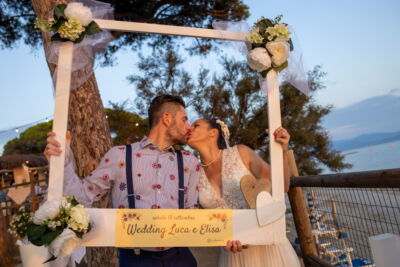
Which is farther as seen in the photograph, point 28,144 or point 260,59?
point 28,144

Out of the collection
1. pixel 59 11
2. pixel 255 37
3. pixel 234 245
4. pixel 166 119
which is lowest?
pixel 234 245

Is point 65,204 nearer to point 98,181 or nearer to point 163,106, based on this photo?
point 98,181

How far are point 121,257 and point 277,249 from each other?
1066 millimetres

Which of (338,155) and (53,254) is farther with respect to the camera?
(338,155)

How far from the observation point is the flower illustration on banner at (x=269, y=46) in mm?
2018

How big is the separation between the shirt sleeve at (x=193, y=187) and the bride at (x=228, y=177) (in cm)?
18

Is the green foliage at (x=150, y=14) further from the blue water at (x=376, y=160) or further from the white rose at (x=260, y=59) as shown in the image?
the blue water at (x=376, y=160)

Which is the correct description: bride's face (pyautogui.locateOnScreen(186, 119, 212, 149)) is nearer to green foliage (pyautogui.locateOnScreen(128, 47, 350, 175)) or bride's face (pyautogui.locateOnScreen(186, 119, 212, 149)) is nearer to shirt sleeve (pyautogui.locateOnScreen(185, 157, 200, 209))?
shirt sleeve (pyautogui.locateOnScreen(185, 157, 200, 209))

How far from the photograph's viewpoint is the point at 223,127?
2.90 meters

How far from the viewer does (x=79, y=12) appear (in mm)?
1896

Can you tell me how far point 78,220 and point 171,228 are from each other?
1.56ft

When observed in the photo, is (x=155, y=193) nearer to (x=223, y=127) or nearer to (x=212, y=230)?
(x=212, y=230)

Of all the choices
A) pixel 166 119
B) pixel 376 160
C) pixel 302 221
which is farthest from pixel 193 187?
pixel 376 160


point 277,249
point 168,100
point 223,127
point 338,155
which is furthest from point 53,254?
point 338,155
